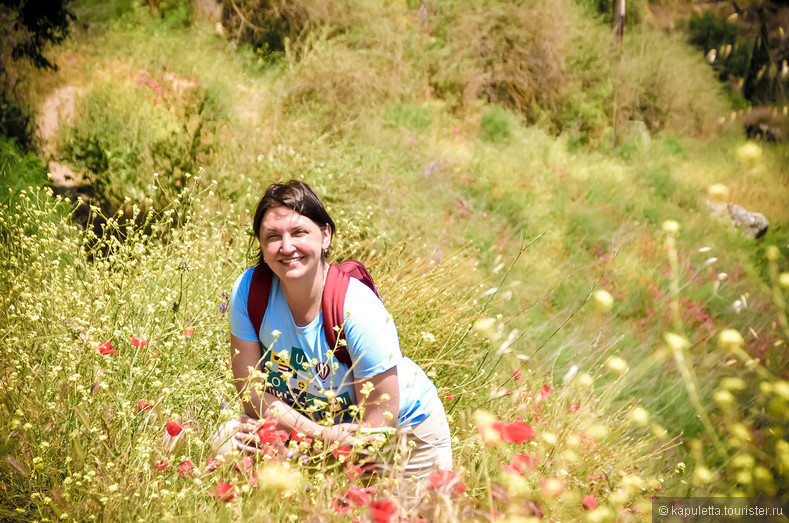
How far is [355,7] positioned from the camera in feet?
33.1

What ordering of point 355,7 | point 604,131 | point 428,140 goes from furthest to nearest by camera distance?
point 604,131 → point 355,7 → point 428,140

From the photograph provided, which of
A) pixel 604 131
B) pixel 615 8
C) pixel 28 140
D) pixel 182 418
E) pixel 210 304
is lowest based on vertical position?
pixel 604 131

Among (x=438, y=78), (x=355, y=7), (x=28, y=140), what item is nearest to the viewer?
(x=28, y=140)


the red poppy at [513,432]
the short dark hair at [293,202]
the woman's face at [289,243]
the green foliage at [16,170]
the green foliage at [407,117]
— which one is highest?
the red poppy at [513,432]

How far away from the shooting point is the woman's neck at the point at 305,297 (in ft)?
6.82

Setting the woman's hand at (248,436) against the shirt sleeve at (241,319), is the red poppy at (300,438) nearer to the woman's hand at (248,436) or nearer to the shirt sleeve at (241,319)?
the woman's hand at (248,436)

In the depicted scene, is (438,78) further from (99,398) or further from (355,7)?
(99,398)

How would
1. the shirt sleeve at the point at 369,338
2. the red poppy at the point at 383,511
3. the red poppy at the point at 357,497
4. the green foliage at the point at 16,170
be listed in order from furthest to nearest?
the green foliage at the point at 16,170 < the shirt sleeve at the point at 369,338 < the red poppy at the point at 357,497 < the red poppy at the point at 383,511

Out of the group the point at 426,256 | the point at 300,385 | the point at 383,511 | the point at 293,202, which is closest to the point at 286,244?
the point at 293,202

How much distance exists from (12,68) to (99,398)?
5.65 meters

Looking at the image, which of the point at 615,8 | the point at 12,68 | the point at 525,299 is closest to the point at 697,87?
the point at 615,8

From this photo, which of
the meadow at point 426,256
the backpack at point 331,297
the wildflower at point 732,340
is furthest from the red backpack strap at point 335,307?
the wildflower at point 732,340

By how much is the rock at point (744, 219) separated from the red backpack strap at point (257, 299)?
30.4ft

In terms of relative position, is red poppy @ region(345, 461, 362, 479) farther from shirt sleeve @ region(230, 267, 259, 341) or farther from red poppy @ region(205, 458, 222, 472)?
shirt sleeve @ region(230, 267, 259, 341)
